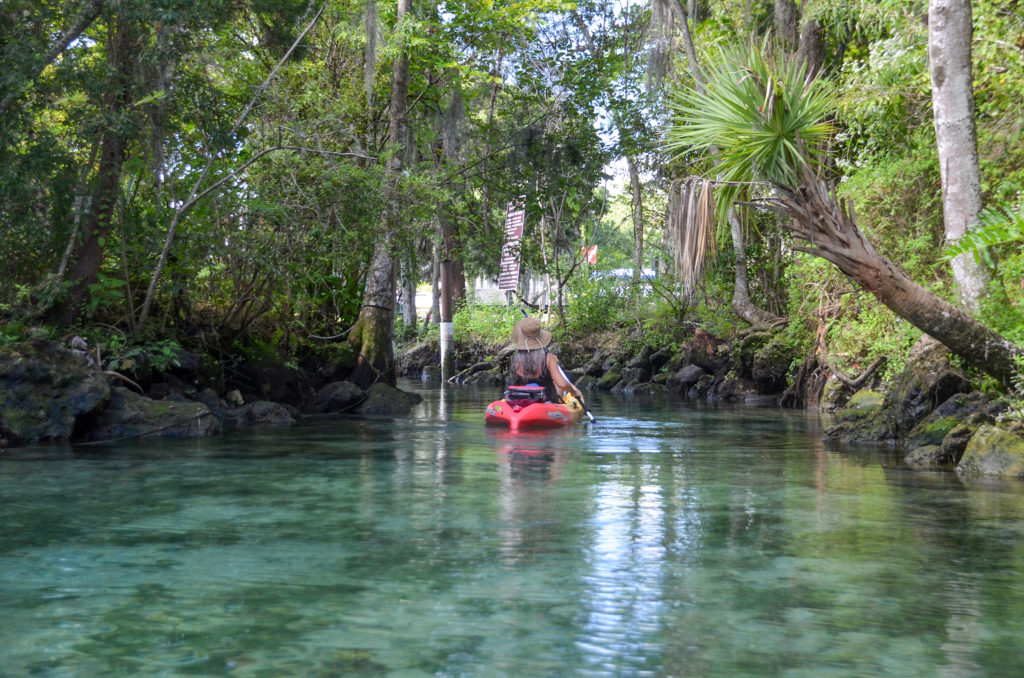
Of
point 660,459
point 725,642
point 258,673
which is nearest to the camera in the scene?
point 258,673

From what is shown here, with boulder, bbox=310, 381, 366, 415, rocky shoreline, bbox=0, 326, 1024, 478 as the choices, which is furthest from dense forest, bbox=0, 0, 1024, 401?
boulder, bbox=310, 381, 366, 415

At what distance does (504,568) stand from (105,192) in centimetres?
1145

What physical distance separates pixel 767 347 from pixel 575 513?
53.6ft

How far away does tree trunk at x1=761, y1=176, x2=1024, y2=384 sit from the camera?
1046 centimetres

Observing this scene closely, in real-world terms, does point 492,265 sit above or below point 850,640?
above

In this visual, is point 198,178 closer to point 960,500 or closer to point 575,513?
point 575,513

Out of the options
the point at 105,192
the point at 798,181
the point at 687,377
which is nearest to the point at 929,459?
the point at 798,181

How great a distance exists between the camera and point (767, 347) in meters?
24.0

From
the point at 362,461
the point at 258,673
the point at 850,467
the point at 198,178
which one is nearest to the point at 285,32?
the point at 198,178

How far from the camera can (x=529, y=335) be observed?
53.9 feet

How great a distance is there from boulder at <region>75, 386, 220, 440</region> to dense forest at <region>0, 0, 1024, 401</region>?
1.02 meters

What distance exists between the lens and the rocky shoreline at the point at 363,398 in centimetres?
1186

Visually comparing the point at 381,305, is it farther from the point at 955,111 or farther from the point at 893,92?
the point at 955,111

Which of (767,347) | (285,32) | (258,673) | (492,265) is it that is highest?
(285,32)
